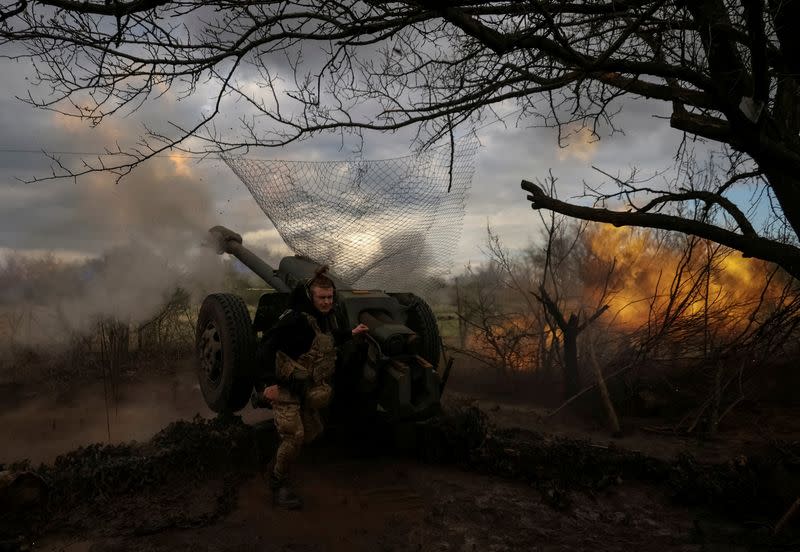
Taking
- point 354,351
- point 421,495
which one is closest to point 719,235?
point 354,351

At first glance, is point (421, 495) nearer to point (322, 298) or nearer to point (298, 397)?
point (298, 397)

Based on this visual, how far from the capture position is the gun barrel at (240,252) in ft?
25.0

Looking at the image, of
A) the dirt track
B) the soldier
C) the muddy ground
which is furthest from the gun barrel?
the dirt track

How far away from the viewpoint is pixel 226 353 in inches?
248

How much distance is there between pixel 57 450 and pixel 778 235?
994 centimetres

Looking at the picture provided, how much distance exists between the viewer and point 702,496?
17.8 feet

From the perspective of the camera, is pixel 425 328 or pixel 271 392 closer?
pixel 271 392

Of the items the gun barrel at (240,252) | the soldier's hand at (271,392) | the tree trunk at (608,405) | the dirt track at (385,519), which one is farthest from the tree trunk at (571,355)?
the soldier's hand at (271,392)

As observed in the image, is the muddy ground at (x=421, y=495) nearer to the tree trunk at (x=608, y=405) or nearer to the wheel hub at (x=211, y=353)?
the wheel hub at (x=211, y=353)

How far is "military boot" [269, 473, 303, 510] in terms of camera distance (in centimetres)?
511

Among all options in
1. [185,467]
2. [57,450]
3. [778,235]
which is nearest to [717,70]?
[778,235]

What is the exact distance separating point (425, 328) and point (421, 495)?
190 cm

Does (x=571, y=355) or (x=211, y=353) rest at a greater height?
(x=211, y=353)

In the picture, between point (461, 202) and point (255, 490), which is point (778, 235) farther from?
point (255, 490)
